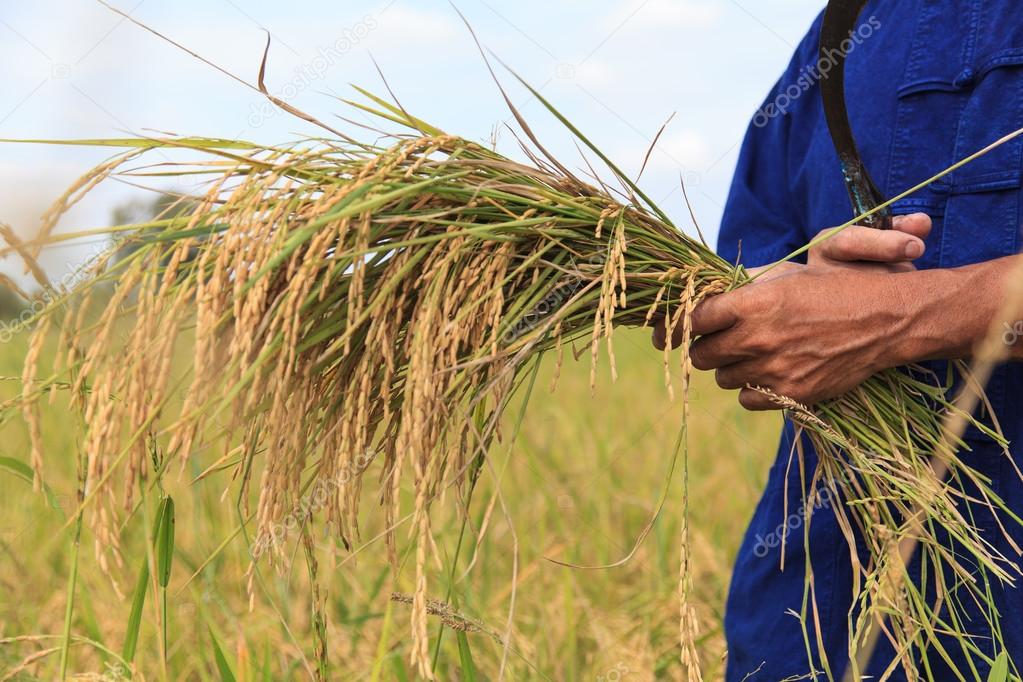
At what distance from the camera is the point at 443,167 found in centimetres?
110

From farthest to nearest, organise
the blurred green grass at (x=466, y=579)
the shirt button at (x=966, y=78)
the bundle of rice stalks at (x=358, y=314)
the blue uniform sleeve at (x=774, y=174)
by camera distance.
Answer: the blurred green grass at (x=466, y=579)
the blue uniform sleeve at (x=774, y=174)
the shirt button at (x=966, y=78)
the bundle of rice stalks at (x=358, y=314)

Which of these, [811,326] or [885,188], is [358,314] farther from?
[885,188]

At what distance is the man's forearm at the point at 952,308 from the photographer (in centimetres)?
126

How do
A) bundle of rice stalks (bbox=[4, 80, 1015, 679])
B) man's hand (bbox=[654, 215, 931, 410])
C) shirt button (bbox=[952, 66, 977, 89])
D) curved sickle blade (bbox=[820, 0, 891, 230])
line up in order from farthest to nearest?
shirt button (bbox=[952, 66, 977, 89])
curved sickle blade (bbox=[820, 0, 891, 230])
man's hand (bbox=[654, 215, 931, 410])
bundle of rice stalks (bbox=[4, 80, 1015, 679])

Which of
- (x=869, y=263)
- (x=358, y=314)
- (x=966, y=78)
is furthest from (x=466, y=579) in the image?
(x=966, y=78)

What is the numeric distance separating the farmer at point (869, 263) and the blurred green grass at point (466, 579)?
0.29m

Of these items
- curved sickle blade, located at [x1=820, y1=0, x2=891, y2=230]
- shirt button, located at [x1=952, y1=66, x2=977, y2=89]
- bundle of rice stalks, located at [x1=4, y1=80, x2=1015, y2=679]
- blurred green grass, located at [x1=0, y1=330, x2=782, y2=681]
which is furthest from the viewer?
blurred green grass, located at [x1=0, y1=330, x2=782, y2=681]

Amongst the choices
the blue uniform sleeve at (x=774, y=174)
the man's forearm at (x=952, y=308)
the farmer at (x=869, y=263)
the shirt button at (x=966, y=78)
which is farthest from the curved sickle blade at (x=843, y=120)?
the blue uniform sleeve at (x=774, y=174)

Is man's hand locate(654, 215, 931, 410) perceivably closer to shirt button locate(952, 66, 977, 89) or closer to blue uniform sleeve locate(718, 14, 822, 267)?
shirt button locate(952, 66, 977, 89)

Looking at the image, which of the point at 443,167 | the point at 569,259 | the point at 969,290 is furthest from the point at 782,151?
the point at 443,167

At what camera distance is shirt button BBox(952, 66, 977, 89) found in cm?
150

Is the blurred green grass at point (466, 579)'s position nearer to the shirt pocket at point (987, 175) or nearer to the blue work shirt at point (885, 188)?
the blue work shirt at point (885, 188)

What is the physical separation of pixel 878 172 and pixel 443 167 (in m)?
0.88

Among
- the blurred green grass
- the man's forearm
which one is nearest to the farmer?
the man's forearm
